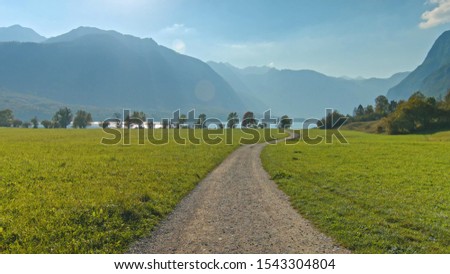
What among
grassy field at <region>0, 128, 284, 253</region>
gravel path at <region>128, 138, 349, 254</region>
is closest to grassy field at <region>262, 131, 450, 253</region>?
gravel path at <region>128, 138, 349, 254</region>

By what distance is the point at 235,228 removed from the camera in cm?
1427

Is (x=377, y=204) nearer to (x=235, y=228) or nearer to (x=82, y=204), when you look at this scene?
(x=235, y=228)

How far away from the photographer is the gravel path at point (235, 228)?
12.0 m

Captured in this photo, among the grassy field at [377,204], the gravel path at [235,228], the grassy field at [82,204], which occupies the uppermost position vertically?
the grassy field at [82,204]

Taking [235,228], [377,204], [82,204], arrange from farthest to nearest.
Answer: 1. [377,204]
2. [82,204]
3. [235,228]

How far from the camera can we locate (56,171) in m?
27.7

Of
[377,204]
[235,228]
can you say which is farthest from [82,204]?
[377,204]

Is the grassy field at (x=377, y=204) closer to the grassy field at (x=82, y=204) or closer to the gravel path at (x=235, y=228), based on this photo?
the gravel path at (x=235, y=228)

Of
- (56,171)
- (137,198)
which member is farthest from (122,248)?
(56,171)

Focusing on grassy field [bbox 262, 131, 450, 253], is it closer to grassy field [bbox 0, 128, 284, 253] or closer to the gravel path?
the gravel path

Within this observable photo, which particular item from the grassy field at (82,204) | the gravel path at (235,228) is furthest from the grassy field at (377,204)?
the grassy field at (82,204)

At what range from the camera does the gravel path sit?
12.0 meters

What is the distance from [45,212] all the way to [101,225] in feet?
11.1
